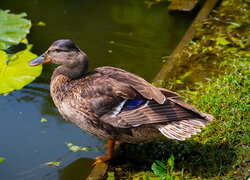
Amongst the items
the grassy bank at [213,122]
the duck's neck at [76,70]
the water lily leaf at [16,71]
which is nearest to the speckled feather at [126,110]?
the duck's neck at [76,70]

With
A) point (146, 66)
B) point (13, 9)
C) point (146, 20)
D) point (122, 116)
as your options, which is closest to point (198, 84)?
point (146, 66)

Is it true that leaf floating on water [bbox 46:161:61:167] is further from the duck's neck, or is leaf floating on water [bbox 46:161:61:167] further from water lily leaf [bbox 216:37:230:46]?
water lily leaf [bbox 216:37:230:46]

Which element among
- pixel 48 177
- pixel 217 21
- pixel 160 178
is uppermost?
pixel 217 21

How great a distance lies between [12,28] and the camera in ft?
16.0

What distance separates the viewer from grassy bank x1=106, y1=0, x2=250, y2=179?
9.45 ft

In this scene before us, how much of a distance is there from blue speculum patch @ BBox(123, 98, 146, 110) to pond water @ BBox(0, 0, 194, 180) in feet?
2.44

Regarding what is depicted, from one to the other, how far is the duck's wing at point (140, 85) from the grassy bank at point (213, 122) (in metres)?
0.54

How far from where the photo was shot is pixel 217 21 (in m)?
5.36

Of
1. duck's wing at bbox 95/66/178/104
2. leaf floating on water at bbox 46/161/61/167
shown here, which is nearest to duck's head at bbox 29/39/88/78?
duck's wing at bbox 95/66/178/104

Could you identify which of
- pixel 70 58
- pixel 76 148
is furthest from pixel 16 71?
pixel 76 148

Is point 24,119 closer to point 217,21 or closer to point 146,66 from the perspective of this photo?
point 146,66

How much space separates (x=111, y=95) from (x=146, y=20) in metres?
3.23

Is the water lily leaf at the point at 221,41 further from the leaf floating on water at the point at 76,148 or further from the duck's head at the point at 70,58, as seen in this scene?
the leaf floating on water at the point at 76,148

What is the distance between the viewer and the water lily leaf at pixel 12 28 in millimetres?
4680
